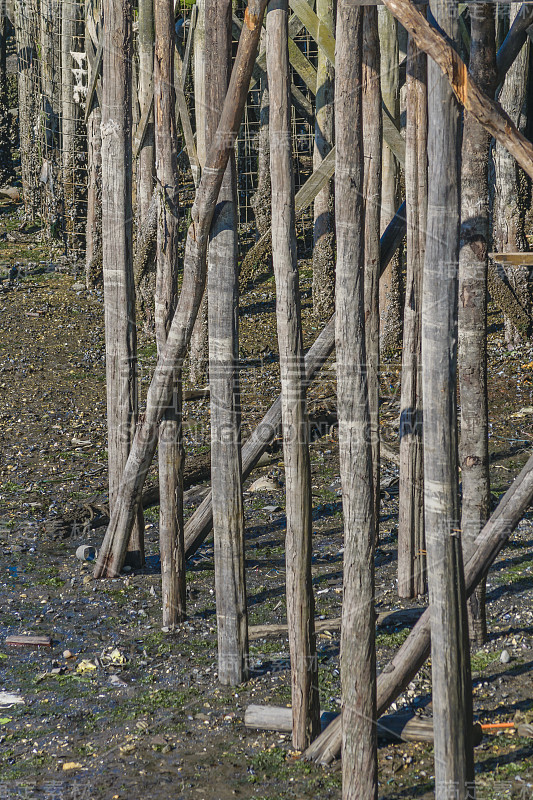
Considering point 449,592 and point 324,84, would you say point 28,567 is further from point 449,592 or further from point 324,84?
point 324,84

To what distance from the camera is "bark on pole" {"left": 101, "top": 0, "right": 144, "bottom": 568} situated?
595 centimetres

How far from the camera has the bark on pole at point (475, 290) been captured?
4.46 meters

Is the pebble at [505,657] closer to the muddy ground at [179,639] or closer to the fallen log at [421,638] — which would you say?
the muddy ground at [179,639]

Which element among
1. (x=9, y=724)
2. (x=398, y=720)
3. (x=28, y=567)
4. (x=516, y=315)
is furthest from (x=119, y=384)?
(x=516, y=315)

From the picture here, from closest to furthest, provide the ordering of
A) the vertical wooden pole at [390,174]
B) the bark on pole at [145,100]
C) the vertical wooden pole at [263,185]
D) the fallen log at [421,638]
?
the fallen log at [421,638] < the vertical wooden pole at [390,174] < the bark on pole at [145,100] < the vertical wooden pole at [263,185]

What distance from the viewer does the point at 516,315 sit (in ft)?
33.1

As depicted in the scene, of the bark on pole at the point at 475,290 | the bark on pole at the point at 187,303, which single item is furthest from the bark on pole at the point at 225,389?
the bark on pole at the point at 475,290

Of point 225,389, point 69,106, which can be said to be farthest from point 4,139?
point 225,389

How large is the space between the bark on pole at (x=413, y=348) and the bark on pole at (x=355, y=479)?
1.24m

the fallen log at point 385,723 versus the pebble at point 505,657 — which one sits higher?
the pebble at point 505,657

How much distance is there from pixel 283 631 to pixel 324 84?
6.72 meters

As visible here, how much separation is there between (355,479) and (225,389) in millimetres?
1218

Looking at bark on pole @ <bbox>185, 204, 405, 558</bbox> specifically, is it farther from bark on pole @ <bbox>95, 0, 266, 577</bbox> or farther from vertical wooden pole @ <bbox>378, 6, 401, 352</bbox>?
vertical wooden pole @ <bbox>378, 6, 401, 352</bbox>

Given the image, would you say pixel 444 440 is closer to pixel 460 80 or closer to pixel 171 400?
pixel 460 80
